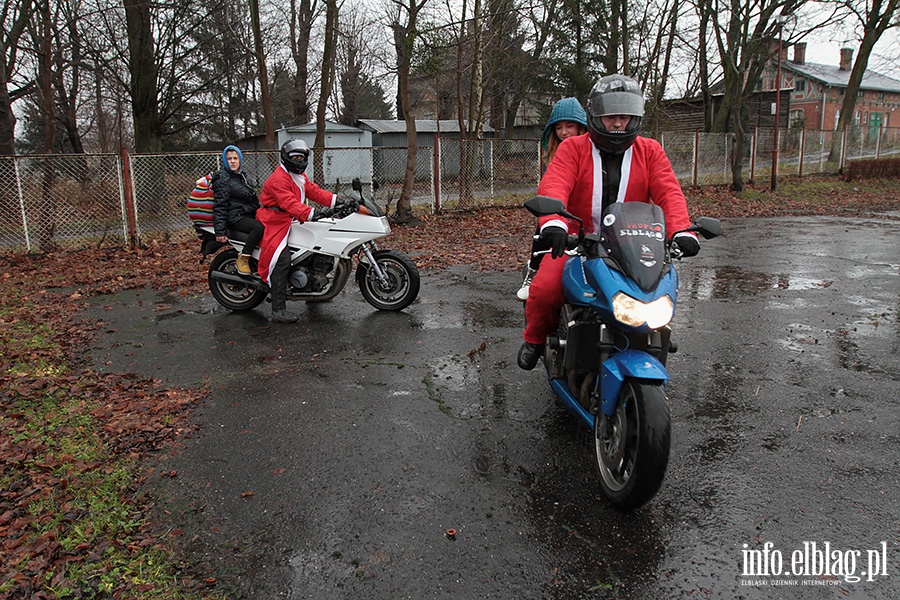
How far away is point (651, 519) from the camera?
124 inches

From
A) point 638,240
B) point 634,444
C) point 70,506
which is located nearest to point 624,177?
point 638,240

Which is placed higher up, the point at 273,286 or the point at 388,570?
the point at 273,286

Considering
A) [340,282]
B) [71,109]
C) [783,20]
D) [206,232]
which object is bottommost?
[340,282]

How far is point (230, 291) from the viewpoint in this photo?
7.56 m

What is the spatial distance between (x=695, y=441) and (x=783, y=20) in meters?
23.0

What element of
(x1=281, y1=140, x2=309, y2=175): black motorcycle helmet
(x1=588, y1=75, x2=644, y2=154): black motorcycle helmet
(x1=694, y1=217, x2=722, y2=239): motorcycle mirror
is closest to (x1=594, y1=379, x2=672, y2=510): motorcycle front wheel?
(x1=694, y1=217, x2=722, y2=239): motorcycle mirror

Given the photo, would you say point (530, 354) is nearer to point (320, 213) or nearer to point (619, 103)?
point (619, 103)

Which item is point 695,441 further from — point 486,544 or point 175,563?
point 175,563

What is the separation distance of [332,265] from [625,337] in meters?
4.51

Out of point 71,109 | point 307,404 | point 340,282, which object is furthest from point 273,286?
point 71,109

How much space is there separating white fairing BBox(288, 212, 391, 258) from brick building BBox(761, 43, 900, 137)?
60.9m

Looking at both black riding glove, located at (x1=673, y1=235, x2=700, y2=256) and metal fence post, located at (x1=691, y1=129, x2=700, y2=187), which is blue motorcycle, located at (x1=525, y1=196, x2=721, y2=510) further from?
metal fence post, located at (x1=691, y1=129, x2=700, y2=187)

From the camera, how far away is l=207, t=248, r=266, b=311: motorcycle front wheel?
7.49 metres

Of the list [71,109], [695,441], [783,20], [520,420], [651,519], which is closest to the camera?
[651,519]
